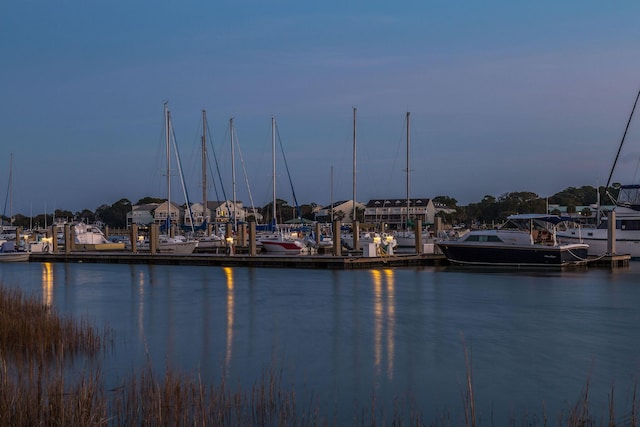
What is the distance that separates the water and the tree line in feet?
296

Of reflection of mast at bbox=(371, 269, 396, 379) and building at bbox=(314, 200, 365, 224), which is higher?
building at bbox=(314, 200, 365, 224)

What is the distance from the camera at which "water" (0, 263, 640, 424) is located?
14.0 m

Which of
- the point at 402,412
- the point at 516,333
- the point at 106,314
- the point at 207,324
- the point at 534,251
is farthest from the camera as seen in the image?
the point at 534,251

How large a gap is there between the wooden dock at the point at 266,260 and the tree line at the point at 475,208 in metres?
71.8

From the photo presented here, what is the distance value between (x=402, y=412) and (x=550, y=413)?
8.59ft

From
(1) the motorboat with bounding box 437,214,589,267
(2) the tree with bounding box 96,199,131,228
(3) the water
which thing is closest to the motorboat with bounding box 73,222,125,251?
(3) the water

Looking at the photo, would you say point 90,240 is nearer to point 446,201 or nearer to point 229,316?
point 229,316

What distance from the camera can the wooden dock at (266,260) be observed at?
41.9 metres

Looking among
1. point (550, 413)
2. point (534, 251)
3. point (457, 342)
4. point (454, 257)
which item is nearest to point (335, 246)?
point (454, 257)

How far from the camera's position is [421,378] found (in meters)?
15.0

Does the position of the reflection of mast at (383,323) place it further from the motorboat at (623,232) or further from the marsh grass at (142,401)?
the motorboat at (623,232)

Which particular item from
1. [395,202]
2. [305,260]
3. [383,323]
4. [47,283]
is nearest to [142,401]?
[383,323]

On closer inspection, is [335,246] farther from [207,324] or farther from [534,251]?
[207,324]

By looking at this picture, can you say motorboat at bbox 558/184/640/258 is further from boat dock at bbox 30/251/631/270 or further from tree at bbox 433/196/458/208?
tree at bbox 433/196/458/208
